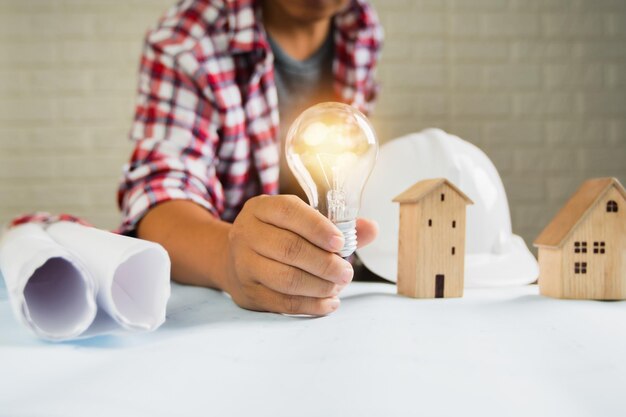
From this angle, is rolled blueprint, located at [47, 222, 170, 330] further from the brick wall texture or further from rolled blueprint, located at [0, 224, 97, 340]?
the brick wall texture

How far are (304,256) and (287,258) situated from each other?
0.02 meters

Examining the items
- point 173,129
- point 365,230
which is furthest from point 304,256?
point 173,129

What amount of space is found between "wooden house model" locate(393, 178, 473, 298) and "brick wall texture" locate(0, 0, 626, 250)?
109cm

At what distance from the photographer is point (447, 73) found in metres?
1.78

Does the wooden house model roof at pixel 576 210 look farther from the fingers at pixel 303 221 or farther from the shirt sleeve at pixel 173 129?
the shirt sleeve at pixel 173 129

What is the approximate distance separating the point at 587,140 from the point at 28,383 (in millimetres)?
1747

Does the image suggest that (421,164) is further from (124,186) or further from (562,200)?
(562,200)

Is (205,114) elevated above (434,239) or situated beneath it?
elevated above

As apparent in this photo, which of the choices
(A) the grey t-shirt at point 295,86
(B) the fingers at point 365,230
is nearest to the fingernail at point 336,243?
(B) the fingers at point 365,230

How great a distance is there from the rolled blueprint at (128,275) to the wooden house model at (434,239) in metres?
0.28

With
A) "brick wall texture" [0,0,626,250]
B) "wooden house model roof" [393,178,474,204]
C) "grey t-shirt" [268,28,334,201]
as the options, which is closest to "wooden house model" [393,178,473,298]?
"wooden house model roof" [393,178,474,204]

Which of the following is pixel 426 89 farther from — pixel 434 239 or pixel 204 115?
pixel 434 239

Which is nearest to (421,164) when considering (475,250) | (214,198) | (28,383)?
(475,250)

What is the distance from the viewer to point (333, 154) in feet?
2.11
